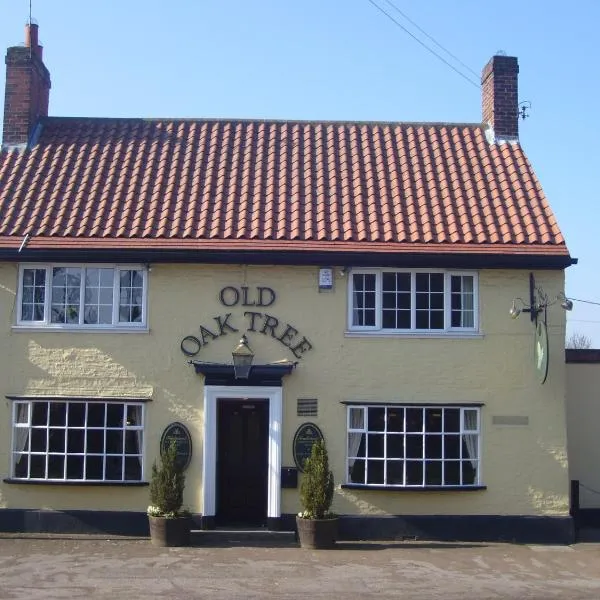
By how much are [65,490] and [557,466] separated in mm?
7877

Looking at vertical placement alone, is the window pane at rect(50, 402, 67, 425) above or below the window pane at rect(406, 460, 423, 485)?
above

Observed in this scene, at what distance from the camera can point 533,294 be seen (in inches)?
563

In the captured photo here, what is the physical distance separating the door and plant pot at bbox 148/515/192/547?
126 cm

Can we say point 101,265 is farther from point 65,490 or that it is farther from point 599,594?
point 599,594

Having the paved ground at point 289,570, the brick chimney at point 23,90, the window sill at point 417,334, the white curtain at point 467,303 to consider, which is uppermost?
the brick chimney at point 23,90

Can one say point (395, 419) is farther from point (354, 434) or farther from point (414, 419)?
point (354, 434)

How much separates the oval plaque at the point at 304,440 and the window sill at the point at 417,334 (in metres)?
1.60

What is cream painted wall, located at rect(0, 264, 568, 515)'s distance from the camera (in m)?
14.1

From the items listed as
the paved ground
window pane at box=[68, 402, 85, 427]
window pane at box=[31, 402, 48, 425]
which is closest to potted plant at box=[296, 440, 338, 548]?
the paved ground

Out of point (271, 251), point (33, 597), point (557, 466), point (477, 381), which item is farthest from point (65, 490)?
point (557, 466)

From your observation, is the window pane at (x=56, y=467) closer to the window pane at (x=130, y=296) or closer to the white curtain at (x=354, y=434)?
the window pane at (x=130, y=296)

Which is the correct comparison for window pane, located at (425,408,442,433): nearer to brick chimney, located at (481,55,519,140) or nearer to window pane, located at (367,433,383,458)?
window pane, located at (367,433,383,458)

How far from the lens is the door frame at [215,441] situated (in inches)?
550

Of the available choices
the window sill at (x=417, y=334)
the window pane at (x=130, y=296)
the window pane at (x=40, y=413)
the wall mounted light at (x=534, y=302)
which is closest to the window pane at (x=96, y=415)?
the window pane at (x=40, y=413)
